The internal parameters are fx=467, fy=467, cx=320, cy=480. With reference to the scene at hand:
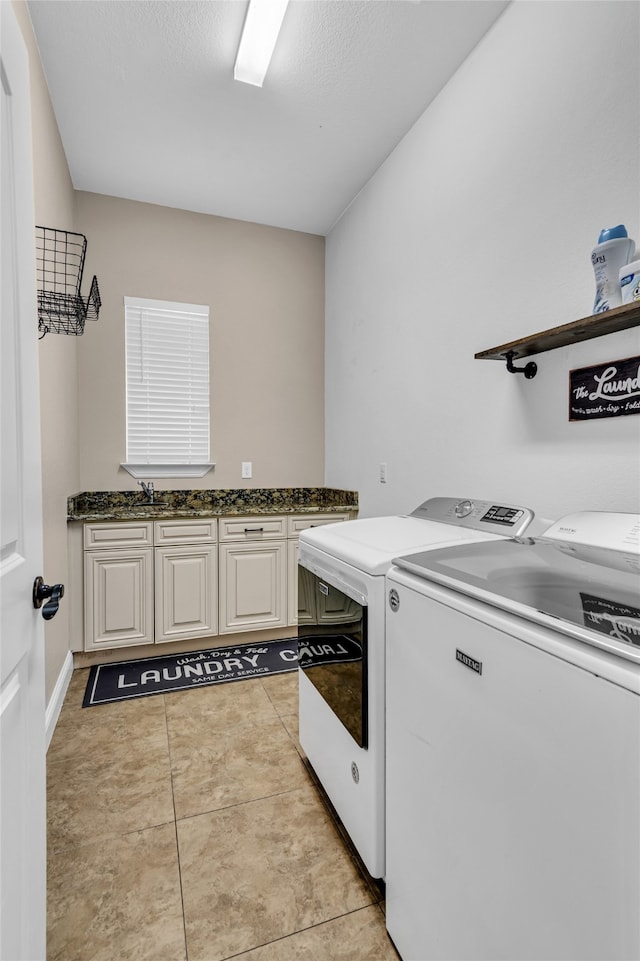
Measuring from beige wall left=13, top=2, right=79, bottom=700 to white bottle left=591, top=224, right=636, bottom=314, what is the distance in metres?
2.10

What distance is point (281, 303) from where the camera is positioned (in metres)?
3.52

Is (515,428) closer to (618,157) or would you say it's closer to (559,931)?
(618,157)

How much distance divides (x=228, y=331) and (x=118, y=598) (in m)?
1.95

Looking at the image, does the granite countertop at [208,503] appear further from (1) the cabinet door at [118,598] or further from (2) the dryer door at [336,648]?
(2) the dryer door at [336,648]

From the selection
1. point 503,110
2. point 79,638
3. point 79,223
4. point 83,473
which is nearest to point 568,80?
point 503,110

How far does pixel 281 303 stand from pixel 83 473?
6.09 feet

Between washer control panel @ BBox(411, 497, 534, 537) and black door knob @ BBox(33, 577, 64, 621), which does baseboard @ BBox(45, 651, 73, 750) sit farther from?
washer control panel @ BBox(411, 497, 534, 537)

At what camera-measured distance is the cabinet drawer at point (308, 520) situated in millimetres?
3117

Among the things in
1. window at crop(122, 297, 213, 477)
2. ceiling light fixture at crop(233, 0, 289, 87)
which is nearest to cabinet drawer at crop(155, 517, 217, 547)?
window at crop(122, 297, 213, 477)

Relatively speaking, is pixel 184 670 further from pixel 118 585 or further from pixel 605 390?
pixel 605 390

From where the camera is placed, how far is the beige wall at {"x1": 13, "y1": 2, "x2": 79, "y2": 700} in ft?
6.51

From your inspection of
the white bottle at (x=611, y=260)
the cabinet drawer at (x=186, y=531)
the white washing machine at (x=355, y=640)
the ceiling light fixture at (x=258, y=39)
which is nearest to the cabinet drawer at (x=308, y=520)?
the cabinet drawer at (x=186, y=531)


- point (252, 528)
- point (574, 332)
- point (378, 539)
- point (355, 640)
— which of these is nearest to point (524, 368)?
point (574, 332)

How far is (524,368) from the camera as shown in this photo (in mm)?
1699
